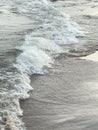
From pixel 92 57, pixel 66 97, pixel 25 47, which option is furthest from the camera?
pixel 25 47

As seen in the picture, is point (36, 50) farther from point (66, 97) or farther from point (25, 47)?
point (66, 97)

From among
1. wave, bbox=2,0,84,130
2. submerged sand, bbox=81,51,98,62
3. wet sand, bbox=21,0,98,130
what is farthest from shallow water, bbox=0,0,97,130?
submerged sand, bbox=81,51,98,62

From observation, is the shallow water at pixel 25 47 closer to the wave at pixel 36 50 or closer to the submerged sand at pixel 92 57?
the wave at pixel 36 50

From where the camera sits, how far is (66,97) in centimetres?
742

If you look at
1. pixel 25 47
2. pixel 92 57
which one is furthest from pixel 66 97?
pixel 25 47

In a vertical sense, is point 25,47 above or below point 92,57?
above

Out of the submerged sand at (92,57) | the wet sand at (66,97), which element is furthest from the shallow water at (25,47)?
the submerged sand at (92,57)

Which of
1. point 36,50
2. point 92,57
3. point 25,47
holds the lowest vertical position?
point 92,57

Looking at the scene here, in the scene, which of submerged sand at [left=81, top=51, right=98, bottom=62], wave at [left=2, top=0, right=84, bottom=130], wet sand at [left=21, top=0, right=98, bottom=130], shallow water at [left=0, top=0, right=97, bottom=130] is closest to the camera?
wet sand at [left=21, top=0, right=98, bottom=130]

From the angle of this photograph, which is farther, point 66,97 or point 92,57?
point 92,57

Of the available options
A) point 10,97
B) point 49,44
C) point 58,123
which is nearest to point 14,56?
point 49,44

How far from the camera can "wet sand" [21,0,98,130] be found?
634 cm

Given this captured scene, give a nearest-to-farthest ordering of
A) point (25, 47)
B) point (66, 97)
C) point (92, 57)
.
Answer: point (66, 97) → point (92, 57) → point (25, 47)

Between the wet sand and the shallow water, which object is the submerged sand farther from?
the shallow water
